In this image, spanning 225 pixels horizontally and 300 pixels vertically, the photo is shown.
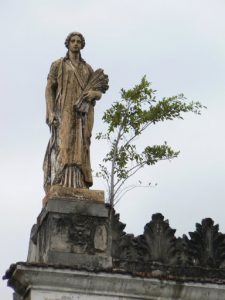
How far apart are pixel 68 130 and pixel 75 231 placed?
140 cm

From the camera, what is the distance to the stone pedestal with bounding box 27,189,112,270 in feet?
41.2

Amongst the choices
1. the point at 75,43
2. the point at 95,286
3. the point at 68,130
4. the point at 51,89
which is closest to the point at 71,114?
the point at 68,130

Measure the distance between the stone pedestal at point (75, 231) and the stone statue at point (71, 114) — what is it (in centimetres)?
29

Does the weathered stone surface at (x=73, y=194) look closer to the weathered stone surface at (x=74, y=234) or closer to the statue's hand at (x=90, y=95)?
the weathered stone surface at (x=74, y=234)

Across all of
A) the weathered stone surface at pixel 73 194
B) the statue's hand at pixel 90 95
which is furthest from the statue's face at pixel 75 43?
the weathered stone surface at pixel 73 194

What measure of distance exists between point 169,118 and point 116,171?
2064mm

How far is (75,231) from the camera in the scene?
1274 cm

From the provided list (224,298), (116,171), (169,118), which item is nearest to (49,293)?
(224,298)

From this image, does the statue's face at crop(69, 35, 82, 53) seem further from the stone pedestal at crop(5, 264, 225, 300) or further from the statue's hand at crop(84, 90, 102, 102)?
the stone pedestal at crop(5, 264, 225, 300)

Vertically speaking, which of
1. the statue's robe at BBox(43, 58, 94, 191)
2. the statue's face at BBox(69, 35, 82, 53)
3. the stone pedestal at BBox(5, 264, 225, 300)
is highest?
the statue's face at BBox(69, 35, 82, 53)

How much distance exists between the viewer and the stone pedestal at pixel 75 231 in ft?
41.2

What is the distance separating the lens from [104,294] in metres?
12.4

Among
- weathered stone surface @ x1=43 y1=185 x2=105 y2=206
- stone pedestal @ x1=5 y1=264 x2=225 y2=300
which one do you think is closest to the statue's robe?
weathered stone surface @ x1=43 y1=185 x2=105 y2=206

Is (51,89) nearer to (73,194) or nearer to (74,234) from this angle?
(73,194)
